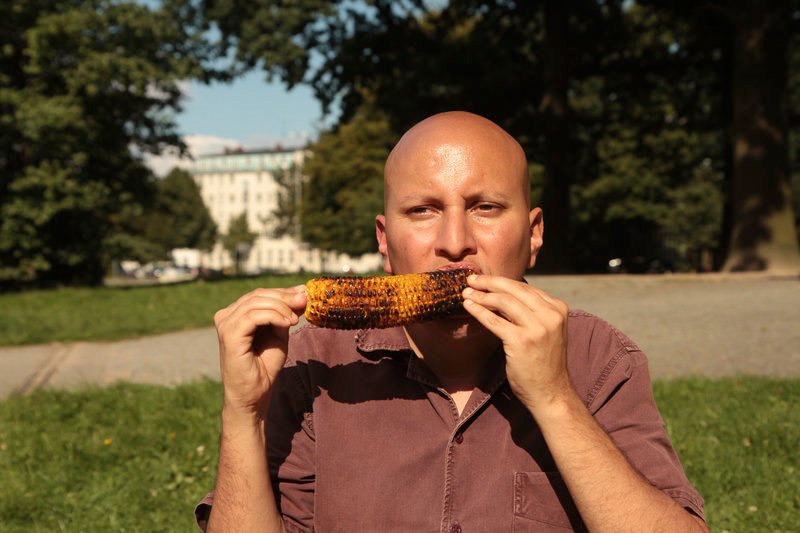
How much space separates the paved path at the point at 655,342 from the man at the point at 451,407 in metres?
5.14

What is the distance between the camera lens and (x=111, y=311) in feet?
44.5

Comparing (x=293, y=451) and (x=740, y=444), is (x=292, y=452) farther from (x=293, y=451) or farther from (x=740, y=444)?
(x=740, y=444)

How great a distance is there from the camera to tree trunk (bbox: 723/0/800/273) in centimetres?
1450

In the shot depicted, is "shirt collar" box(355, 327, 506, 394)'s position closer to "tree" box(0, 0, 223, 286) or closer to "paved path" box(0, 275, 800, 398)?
"paved path" box(0, 275, 800, 398)

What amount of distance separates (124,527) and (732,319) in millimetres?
7479

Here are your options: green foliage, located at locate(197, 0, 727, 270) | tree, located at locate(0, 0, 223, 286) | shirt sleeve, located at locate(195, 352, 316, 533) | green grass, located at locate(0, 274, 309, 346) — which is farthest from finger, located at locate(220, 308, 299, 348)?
tree, located at locate(0, 0, 223, 286)

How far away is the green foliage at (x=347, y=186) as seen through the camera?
3703 cm

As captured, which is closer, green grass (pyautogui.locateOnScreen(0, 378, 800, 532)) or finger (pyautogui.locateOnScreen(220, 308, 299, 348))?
finger (pyautogui.locateOnScreen(220, 308, 299, 348))

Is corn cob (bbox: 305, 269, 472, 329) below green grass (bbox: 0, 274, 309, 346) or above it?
above

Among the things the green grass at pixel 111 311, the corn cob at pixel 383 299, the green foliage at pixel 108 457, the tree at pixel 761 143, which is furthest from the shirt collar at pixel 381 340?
the tree at pixel 761 143

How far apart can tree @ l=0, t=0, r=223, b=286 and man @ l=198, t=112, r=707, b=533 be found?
19.4 meters

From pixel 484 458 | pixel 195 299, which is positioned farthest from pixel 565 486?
pixel 195 299

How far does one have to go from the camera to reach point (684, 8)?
694 inches

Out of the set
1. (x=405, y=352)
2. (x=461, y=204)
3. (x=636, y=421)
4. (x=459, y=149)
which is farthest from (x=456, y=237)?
(x=636, y=421)
